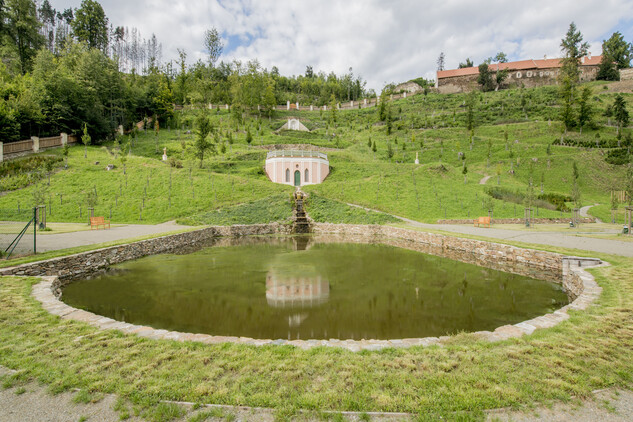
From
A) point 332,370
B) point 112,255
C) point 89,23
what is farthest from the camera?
point 89,23

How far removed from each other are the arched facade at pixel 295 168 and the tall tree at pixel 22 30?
50.5 m

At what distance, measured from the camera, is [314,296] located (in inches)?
335

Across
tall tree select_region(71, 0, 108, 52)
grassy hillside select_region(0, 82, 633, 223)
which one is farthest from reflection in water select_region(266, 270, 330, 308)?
tall tree select_region(71, 0, 108, 52)

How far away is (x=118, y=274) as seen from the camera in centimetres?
1102

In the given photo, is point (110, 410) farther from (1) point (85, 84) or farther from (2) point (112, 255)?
(1) point (85, 84)

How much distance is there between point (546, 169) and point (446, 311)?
150 feet

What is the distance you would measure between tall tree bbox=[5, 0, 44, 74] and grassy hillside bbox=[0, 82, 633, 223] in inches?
912

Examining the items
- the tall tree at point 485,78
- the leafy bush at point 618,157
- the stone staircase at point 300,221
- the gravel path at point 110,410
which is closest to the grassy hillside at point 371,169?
the leafy bush at point 618,157

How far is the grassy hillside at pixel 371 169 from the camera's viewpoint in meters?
26.5

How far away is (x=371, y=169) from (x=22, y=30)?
63.7 meters

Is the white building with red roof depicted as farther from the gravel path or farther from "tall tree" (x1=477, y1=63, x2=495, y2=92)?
the gravel path

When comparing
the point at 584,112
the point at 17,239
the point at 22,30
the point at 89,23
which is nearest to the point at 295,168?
the point at 17,239

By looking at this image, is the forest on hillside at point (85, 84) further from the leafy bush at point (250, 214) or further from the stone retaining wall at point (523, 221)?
the stone retaining wall at point (523, 221)

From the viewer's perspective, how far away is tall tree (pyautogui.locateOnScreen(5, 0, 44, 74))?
160 ft
